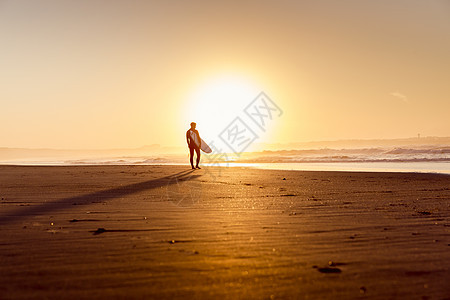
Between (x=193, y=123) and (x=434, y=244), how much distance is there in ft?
46.6

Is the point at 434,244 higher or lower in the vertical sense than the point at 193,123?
lower

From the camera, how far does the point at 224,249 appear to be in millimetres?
3432

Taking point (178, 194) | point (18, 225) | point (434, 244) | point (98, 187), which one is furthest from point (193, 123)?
point (434, 244)

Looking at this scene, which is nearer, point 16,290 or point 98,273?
point 16,290

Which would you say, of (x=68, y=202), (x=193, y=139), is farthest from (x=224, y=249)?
(x=193, y=139)

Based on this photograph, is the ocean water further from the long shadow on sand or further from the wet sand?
the wet sand

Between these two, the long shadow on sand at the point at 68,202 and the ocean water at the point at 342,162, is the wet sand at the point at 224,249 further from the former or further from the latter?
the ocean water at the point at 342,162

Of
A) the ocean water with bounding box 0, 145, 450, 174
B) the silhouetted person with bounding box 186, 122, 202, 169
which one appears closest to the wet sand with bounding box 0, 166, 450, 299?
the ocean water with bounding box 0, 145, 450, 174

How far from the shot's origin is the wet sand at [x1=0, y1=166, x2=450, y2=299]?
2.55 m

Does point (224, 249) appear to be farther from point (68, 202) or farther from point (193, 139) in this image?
point (193, 139)

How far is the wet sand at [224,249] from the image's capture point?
2.55 metres

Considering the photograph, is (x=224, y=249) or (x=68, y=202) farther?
(x=68, y=202)

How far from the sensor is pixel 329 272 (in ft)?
9.34

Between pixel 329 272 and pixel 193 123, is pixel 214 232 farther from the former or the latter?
pixel 193 123
